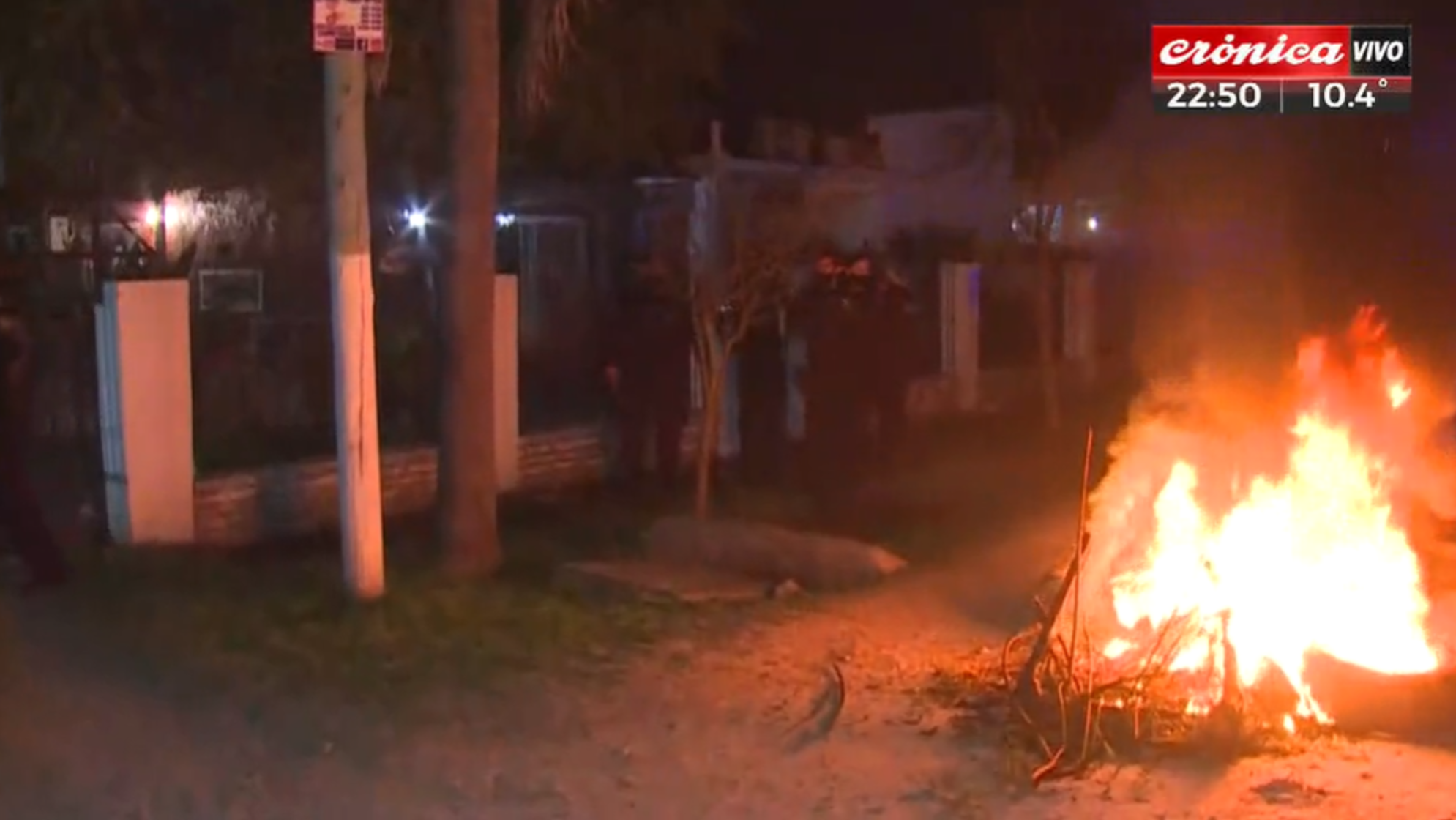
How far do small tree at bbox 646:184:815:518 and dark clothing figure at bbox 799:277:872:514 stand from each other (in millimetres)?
1869

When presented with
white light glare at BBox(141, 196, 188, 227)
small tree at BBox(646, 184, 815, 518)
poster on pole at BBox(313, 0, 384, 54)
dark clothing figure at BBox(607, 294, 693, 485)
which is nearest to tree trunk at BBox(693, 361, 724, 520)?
small tree at BBox(646, 184, 815, 518)

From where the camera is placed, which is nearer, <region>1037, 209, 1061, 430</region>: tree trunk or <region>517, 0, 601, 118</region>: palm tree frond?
<region>517, 0, 601, 118</region>: palm tree frond

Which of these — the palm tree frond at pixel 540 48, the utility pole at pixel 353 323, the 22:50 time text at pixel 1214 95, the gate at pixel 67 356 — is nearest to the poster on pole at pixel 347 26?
the utility pole at pixel 353 323

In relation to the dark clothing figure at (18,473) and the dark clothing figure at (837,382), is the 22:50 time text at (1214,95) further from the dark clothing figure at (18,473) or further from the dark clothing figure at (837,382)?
the dark clothing figure at (18,473)

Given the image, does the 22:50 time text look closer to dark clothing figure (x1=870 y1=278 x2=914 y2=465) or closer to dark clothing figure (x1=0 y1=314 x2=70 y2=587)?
dark clothing figure (x1=870 y1=278 x2=914 y2=465)

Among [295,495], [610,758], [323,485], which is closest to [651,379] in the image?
[323,485]

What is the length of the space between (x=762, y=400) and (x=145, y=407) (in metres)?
5.26

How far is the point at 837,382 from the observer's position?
13289 mm

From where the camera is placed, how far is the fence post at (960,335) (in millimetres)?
16812

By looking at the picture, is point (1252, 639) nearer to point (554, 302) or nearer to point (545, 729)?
point (545, 729)

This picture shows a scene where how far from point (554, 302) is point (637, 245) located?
202 cm

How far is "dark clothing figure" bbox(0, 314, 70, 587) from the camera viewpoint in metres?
8.77

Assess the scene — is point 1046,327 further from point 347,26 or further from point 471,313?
point 347,26

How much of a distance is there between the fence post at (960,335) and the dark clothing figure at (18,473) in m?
9.49
